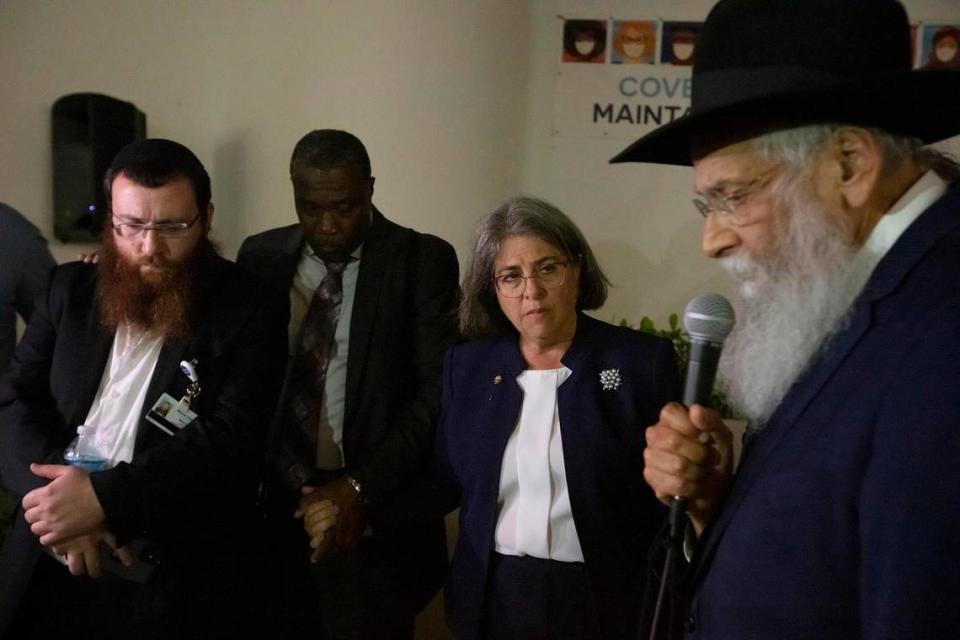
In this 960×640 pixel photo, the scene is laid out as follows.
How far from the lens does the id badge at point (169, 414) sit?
1769mm

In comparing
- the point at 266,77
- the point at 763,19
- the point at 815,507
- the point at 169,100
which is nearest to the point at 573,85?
the point at 266,77

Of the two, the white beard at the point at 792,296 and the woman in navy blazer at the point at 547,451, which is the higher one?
the white beard at the point at 792,296

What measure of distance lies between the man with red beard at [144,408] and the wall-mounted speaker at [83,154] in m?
1.76

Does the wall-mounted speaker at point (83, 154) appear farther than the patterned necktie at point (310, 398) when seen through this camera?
Yes

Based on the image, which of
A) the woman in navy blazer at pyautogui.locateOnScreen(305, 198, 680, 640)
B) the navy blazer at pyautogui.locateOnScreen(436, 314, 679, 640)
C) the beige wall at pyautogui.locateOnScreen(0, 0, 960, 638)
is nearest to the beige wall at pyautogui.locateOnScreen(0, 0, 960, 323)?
the beige wall at pyautogui.locateOnScreen(0, 0, 960, 638)

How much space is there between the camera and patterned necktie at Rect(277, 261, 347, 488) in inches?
85.3

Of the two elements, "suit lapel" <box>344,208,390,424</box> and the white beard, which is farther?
"suit lapel" <box>344,208,390,424</box>

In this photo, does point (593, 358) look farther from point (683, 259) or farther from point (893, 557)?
point (683, 259)

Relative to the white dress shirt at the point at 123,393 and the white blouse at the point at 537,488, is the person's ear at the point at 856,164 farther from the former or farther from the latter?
the white dress shirt at the point at 123,393

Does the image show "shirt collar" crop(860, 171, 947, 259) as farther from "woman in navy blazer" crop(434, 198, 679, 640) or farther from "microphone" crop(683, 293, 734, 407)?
"woman in navy blazer" crop(434, 198, 679, 640)

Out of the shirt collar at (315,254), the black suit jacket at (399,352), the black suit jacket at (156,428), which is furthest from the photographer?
the shirt collar at (315,254)

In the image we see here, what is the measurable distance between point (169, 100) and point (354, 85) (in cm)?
101

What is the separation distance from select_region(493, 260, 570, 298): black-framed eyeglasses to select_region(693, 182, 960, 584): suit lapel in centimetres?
83

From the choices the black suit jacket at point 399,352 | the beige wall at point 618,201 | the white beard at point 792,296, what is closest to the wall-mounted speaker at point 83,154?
the black suit jacket at point 399,352
